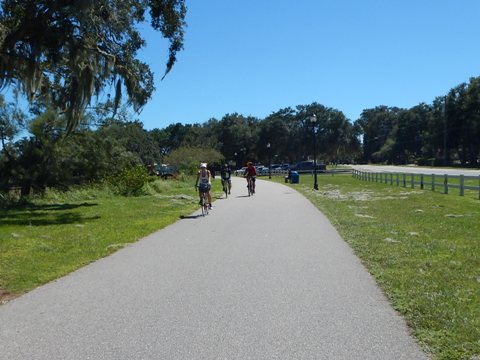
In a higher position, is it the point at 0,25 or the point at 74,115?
the point at 0,25

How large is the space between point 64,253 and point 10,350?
219 inches

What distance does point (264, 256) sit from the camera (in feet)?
31.2

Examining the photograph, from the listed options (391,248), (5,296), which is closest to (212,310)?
(5,296)

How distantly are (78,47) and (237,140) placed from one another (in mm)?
110832

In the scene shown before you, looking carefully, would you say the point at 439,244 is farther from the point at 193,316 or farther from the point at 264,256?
the point at 193,316

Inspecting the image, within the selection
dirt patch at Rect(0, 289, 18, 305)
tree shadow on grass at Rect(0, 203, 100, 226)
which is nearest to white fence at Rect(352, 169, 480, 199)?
tree shadow on grass at Rect(0, 203, 100, 226)

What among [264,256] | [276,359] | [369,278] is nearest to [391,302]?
[369,278]

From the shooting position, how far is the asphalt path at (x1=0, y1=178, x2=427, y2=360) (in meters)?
4.72

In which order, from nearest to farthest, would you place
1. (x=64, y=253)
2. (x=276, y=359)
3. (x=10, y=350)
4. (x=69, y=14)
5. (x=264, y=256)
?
(x=276, y=359), (x=10, y=350), (x=264, y=256), (x=64, y=253), (x=69, y=14)

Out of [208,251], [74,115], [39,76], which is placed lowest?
[208,251]

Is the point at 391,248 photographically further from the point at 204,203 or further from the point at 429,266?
the point at 204,203

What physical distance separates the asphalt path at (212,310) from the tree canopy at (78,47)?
931cm

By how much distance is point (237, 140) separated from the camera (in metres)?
128

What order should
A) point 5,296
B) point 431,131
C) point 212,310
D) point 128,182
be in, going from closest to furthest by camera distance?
point 212,310 → point 5,296 → point 128,182 → point 431,131
